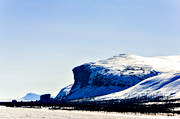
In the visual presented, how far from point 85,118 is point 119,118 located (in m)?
16.3

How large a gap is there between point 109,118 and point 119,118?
192 inches

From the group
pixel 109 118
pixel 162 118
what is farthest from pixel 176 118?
pixel 109 118

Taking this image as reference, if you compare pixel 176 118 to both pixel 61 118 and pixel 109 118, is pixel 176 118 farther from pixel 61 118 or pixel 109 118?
pixel 61 118

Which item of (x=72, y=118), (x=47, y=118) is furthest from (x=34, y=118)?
(x=72, y=118)

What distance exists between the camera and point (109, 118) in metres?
173

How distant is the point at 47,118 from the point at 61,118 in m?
7.10

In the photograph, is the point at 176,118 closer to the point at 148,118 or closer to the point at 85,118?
the point at 148,118

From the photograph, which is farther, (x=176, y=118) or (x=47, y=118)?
(x=47, y=118)

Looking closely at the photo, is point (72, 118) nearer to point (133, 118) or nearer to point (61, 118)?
point (61, 118)

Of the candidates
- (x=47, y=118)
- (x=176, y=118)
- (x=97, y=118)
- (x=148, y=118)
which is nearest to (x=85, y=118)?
(x=97, y=118)

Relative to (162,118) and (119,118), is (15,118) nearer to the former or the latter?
(119,118)

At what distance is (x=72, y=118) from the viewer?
565 ft

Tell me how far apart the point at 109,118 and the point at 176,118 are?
3157 centimetres

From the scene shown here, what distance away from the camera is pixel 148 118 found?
16675cm
